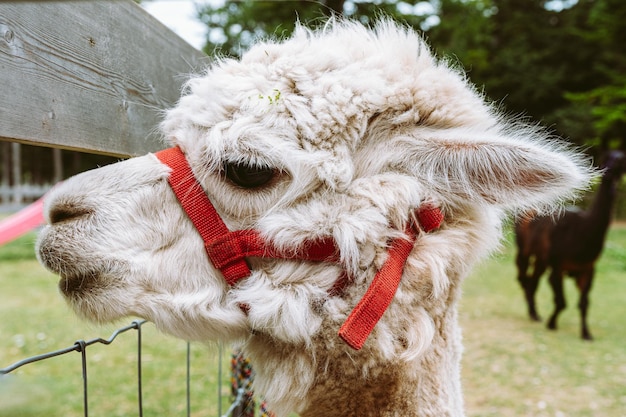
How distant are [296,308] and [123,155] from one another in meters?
0.83

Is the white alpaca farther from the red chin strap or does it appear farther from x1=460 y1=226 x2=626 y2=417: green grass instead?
x1=460 y1=226 x2=626 y2=417: green grass

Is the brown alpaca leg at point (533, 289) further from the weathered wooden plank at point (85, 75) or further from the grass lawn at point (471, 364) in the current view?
the weathered wooden plank at point (85, 75)

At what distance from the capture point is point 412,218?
4.70 ft

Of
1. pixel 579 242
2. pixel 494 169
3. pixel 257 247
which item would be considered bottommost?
pixel 579 242

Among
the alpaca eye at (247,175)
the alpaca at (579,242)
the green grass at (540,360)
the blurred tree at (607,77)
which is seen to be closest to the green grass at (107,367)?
the alpaca eye at (247,175)

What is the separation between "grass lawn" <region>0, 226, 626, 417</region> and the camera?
4.67m

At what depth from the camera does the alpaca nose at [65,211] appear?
141cm

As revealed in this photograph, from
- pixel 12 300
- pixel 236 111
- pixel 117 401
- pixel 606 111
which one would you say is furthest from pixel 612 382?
pixel 606 111

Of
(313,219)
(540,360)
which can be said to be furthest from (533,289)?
(313,219)

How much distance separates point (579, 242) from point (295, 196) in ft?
21.5

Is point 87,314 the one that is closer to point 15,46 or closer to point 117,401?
point 15,46

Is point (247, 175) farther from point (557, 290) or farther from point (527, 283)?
point (527, 283)

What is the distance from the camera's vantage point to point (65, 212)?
142 centimetres

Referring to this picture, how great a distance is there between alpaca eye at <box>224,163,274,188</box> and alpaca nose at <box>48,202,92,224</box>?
0.39 metres
